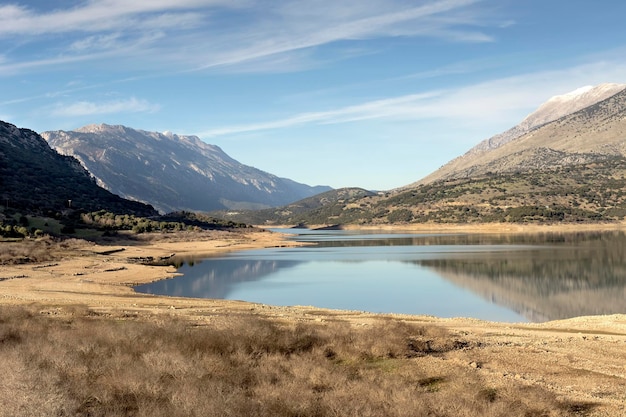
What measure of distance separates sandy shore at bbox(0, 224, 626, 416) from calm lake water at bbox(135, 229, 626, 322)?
7570 mm

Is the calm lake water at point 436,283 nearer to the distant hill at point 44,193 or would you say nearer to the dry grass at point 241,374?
the dry grass at point 241,374

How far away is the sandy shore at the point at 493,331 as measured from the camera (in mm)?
18000

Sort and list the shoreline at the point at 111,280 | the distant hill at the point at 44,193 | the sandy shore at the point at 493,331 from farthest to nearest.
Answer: the distant hill at the point at 44,193, the shoreline at the point at 111,280, the sandy shore at the point at 493,331

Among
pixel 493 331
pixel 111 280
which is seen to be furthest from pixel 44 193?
pixel 493 331

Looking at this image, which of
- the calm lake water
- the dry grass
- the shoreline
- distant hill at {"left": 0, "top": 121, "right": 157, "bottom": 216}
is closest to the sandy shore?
the shoreline

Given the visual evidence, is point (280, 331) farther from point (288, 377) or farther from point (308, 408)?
point (308, 408)

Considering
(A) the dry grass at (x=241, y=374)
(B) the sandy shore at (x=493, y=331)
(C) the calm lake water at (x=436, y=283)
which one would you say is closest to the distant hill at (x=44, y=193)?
(C) the calm lake water at (x=436, y=283)

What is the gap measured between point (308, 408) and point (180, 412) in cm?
305

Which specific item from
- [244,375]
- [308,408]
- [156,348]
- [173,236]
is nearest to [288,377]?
[244,375]

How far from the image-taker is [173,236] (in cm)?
13375

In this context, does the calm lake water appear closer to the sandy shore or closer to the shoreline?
the shoreline

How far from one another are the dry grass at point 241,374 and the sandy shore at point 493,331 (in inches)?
67.5

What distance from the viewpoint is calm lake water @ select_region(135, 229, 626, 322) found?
46000 mm

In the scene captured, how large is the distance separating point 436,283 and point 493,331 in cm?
3302
